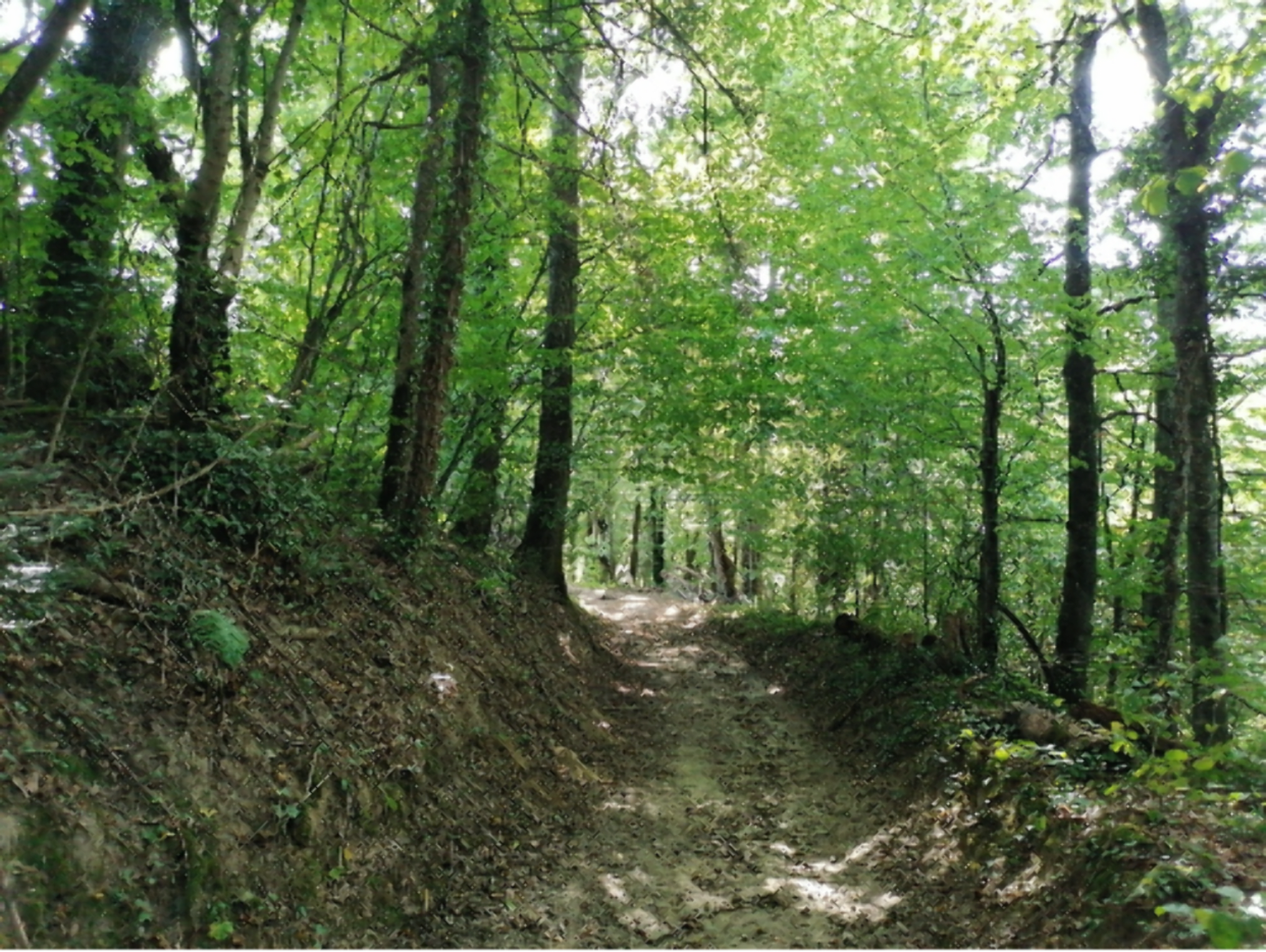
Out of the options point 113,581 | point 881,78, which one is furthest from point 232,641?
point 881,78

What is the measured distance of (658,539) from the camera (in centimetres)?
3142

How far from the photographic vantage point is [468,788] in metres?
6.07

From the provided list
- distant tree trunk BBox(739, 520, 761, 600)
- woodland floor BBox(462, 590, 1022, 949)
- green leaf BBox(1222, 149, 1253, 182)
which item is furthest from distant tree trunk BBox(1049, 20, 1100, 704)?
distant tree trunk BBox(739, 520, 761, 600)

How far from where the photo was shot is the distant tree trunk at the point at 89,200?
5.87m

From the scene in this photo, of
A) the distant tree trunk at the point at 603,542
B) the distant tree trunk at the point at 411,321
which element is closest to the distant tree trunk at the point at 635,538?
the distant tree trunk at the point at 603,542

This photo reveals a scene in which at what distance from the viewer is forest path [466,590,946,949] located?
190 inches

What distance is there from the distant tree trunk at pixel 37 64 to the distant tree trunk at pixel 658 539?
851 inches

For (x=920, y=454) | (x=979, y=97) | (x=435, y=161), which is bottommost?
(x=920, y=454)

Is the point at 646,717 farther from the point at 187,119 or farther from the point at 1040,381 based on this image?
the point at 187,119

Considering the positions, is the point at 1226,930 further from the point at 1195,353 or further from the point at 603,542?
the point at 603,542

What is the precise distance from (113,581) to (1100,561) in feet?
36.3

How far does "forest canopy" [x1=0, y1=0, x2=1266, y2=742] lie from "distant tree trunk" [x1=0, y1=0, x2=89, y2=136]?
0.06ft

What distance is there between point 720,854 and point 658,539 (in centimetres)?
2534

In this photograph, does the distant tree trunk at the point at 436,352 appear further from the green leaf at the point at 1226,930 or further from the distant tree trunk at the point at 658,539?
the distant tree trunk at the point at 658,539
